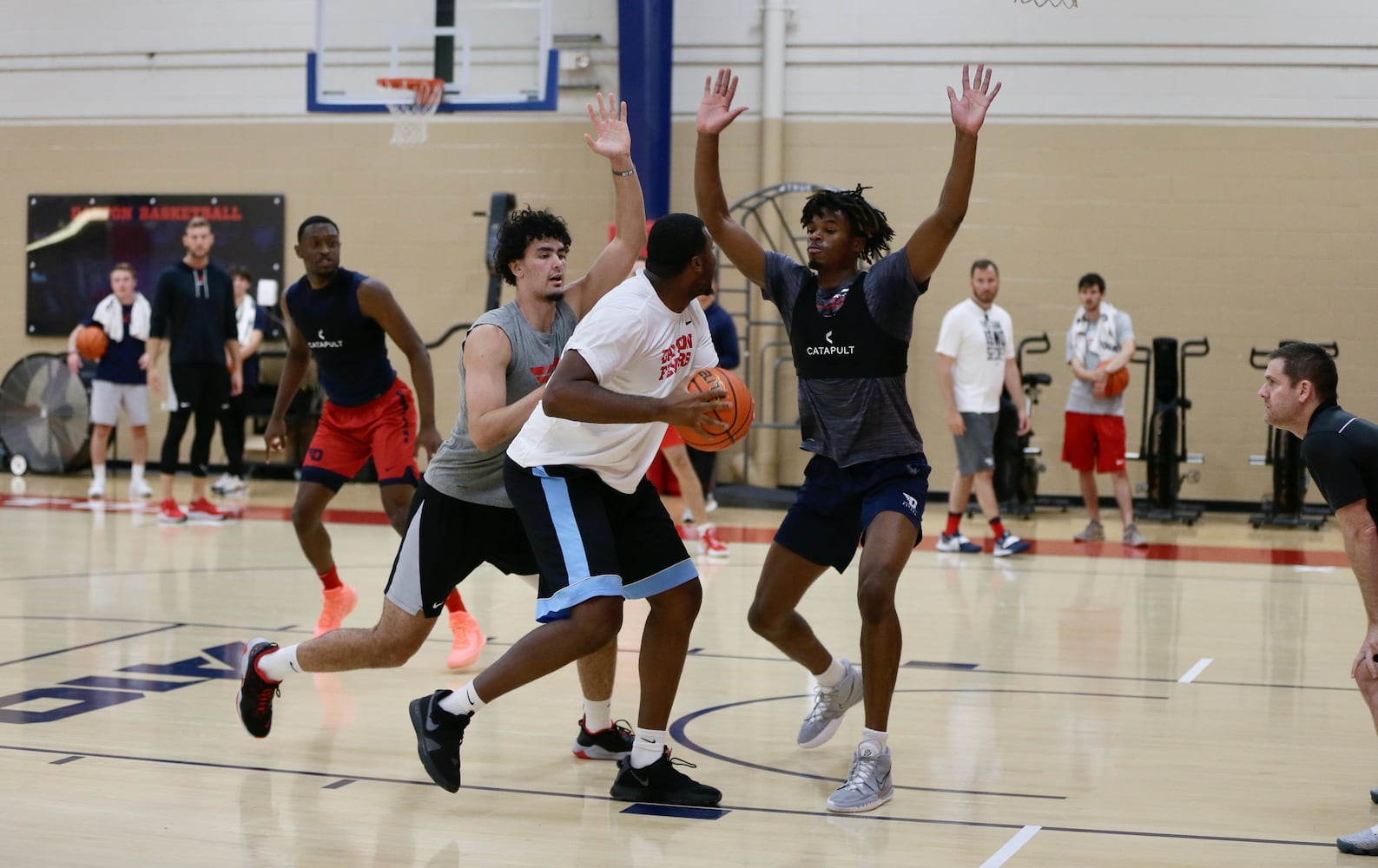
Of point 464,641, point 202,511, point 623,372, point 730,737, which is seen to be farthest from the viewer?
point 202,511

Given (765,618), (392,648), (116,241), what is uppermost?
(116,241)

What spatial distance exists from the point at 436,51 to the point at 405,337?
7.05 meters

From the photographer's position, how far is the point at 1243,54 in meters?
12.3

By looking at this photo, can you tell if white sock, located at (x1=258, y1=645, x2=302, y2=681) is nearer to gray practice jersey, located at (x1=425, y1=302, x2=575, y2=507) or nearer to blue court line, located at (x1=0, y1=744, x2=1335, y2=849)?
blue court line, located at (x1=0, y1=744, x2=1335, y2=849)

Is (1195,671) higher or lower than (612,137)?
lower

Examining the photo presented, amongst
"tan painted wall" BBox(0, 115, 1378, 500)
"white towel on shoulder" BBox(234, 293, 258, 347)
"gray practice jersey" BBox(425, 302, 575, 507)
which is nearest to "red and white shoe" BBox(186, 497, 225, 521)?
"white towel on shoulder" BBox(234, 293, 258, 347)

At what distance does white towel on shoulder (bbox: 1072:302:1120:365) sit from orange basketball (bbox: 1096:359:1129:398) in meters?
0.16

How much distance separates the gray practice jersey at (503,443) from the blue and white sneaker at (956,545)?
5.83 m

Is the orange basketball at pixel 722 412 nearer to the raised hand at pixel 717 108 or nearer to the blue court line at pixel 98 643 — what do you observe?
the raised hand at pixel 717 108

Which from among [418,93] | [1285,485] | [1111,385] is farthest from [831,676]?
[418,93]

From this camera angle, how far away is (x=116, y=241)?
46.4ft

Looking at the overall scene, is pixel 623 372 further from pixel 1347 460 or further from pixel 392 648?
pixel 1347 460

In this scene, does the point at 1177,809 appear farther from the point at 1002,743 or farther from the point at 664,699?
the point at 664,699

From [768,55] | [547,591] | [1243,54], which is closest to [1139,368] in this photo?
[1243,54]
